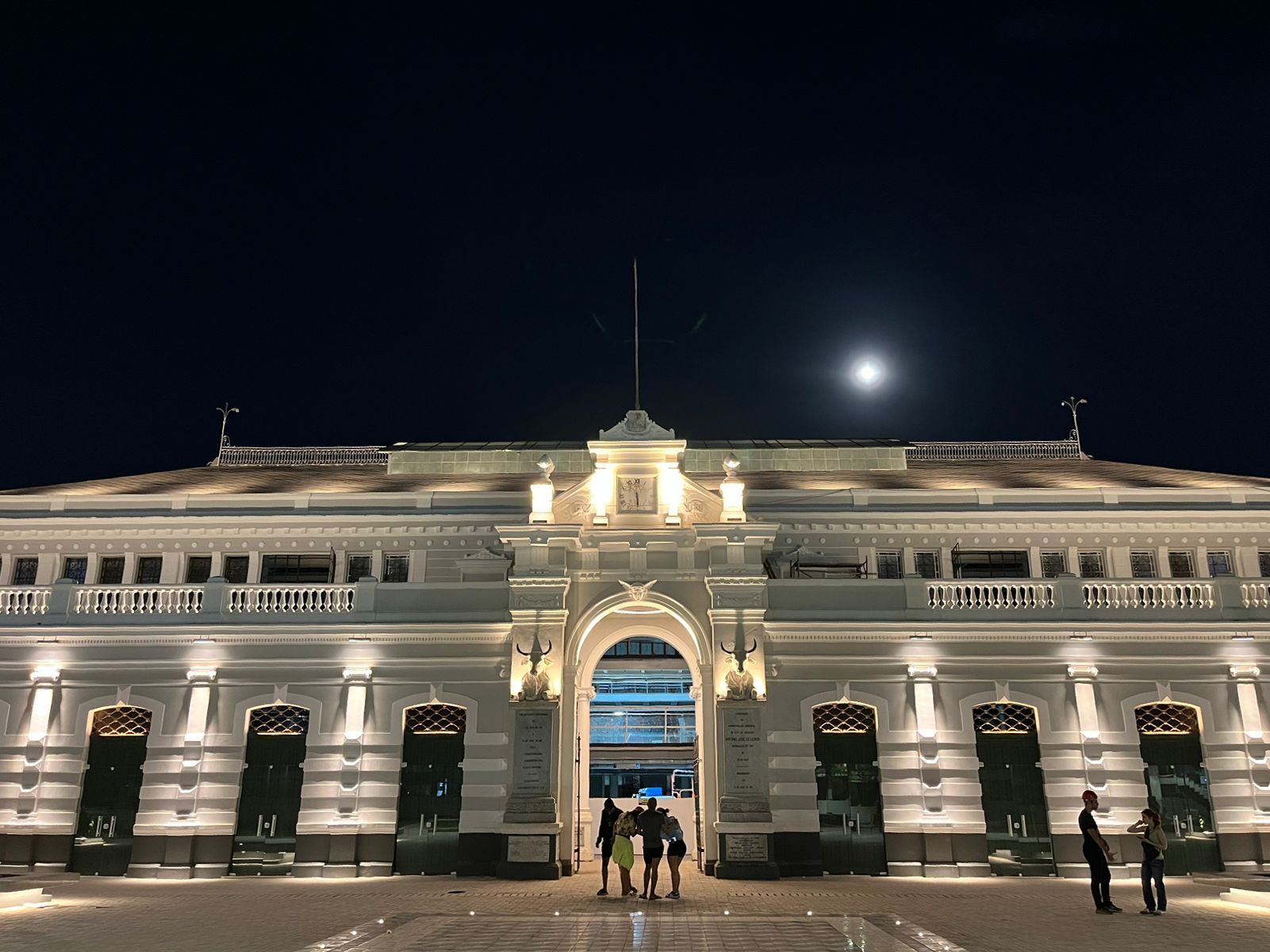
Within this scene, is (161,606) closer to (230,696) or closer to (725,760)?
(230,696)

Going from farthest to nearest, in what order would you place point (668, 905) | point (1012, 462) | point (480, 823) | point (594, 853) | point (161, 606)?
point (1012, 462)
point (594, 853)
point (161, 606)
point (480, 823)
point (668, 905)

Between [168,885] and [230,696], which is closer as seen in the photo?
[168,885]

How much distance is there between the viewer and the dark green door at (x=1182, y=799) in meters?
26.0

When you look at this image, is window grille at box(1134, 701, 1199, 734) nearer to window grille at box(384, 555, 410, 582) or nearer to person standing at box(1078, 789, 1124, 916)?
person standing at box(1078, 789, 1124, 916)

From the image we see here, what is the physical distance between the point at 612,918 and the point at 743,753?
778 cm

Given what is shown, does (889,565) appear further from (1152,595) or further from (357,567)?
(357,567)

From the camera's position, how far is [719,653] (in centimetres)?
2678

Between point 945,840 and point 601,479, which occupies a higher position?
point 601,479

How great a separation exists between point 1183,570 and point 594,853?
1930cm

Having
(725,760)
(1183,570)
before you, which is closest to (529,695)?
(725,760)

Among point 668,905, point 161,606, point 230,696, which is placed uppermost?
point 161,606

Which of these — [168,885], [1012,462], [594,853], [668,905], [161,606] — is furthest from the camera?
[1012,462]

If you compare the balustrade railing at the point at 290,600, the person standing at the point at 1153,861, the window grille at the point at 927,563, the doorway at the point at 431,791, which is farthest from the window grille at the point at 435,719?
the person standing at the point at 1153,861

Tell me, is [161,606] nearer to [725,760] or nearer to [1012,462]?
[725,760]
